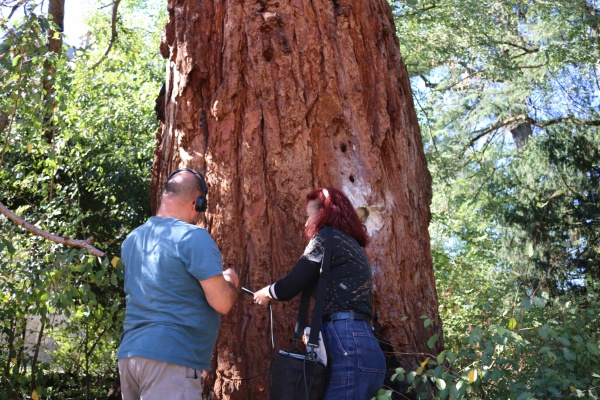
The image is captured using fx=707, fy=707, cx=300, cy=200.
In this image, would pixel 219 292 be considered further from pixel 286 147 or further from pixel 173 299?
pixel 286 147

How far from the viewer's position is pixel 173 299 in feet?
11.2

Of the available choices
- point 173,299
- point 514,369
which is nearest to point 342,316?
point 173,299

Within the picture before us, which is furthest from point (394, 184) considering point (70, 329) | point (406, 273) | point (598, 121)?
point (598, 121)

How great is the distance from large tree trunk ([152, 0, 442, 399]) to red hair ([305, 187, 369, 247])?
0.69 meters

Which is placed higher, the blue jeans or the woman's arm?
the woman's arm

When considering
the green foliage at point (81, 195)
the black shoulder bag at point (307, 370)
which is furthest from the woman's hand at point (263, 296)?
the green foliage at point (81, 195)

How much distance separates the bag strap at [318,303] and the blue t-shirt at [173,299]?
497 mm

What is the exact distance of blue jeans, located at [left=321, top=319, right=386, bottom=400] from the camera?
3.55 meters

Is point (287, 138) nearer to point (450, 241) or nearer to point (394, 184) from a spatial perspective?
point (394, 184)

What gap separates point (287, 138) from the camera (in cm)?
470

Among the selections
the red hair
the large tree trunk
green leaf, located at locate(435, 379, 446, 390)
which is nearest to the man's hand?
the red hair

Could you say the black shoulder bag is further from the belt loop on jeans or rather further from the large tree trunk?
the large tree trunk

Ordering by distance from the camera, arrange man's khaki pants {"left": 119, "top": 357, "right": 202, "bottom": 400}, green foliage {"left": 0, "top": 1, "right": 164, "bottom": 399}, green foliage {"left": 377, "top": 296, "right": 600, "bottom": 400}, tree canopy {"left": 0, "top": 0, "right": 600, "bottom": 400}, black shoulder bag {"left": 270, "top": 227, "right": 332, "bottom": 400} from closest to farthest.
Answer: man's khaki pants {"left": 119, "top": 357, "right": 202, "bottom": 400}
black shoulder bag {"left": 270, "top": 227, "right": 332, "bottom": 400}
green foliage {"left": 377, "top": 296, "right": 600, "bottom": 400}
tree canopy {"left": 0, "top": 0, "right": 600, "bottom": 400}
green foliage {"left": 0, "top": 1, "right": 164, "bottom": 399}

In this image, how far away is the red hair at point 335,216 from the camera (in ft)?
12.5
